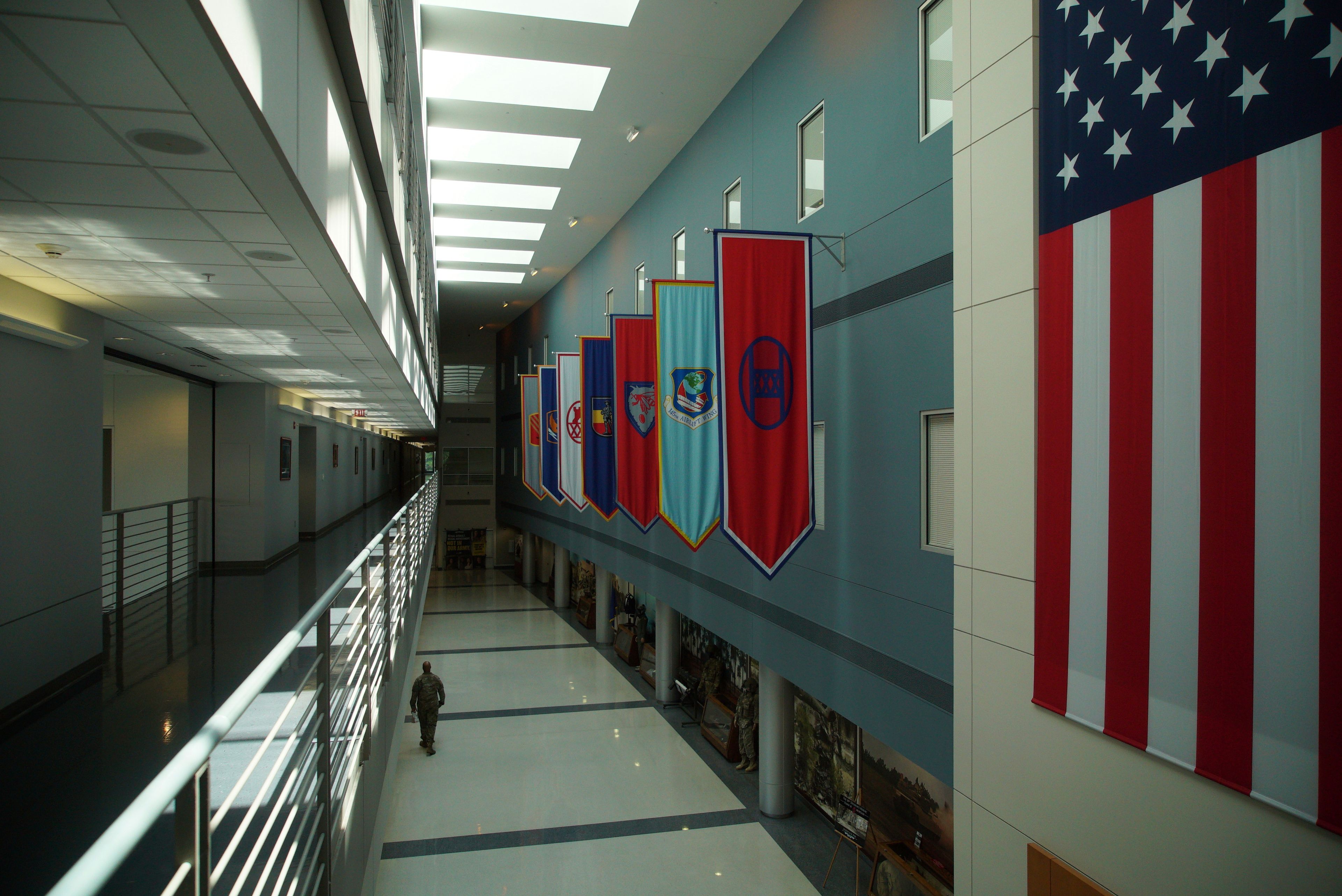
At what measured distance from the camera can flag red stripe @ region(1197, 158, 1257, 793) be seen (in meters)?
3.30

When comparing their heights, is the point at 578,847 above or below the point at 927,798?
below

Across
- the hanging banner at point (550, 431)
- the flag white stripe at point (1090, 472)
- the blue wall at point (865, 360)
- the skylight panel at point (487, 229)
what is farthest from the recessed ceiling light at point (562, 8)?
the skylight panel at point (487, 229)

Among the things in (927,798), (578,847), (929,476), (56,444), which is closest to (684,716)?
(578,847)

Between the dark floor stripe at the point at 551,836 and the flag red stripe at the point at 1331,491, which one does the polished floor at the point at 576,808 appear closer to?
the dark floor stripe at the point at 551,836

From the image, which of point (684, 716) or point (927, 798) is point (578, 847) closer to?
point (927, 798)

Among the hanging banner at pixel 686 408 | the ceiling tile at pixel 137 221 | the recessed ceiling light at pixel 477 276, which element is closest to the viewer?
the ceiling tile at pixel 137 221

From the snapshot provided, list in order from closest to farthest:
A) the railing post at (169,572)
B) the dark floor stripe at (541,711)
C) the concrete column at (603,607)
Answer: the railing post at (169,572)
the dark floor stripe at (541,711)
the concrete column at (603,607)

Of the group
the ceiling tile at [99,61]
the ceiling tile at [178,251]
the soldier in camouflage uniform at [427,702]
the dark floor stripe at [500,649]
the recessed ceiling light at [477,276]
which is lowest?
the dark floor stripe at [500,649]

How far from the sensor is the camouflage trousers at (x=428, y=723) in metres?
11.3

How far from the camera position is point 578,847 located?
8891 millimetres

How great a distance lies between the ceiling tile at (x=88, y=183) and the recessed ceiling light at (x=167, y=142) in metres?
0.30

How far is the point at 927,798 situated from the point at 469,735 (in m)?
7.22

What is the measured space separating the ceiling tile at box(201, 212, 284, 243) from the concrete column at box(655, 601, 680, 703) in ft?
37.3

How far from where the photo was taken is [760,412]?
6668mm
